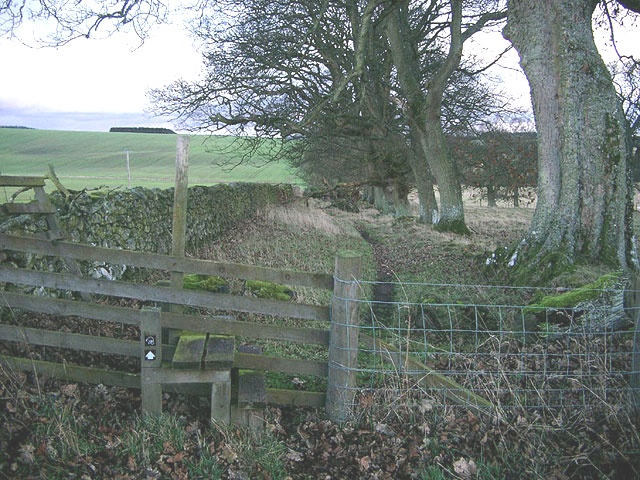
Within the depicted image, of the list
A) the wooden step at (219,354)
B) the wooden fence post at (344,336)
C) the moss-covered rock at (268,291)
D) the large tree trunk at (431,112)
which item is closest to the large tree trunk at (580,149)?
the moss-covered rock at (268,291)

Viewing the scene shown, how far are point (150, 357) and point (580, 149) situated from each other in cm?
729

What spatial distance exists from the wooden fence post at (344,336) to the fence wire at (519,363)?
111mm

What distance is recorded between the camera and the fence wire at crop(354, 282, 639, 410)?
4203mm

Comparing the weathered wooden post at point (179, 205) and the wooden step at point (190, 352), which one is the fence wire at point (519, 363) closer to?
the wooden step at point (190, 352)

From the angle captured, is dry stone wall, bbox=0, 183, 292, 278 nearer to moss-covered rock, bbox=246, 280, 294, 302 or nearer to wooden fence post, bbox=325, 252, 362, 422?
moss-covered rock, bbox=246, 280, 294, 302

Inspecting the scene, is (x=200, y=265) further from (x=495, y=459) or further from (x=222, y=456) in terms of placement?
(x=495, y=459)

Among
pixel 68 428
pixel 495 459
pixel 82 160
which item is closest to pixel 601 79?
pixel 495 459

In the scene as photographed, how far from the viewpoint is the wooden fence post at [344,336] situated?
4074mm

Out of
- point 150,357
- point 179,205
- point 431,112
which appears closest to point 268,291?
point 179,205

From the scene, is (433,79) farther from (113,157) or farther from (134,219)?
(113,157)

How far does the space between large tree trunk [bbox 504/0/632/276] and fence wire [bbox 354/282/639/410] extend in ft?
→ 8.05

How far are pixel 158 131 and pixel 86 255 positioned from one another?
10154 cm

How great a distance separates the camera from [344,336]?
13.6 ft

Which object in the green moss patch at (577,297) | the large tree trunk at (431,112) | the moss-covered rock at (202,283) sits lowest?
the moss-covered rock at (202,283)
